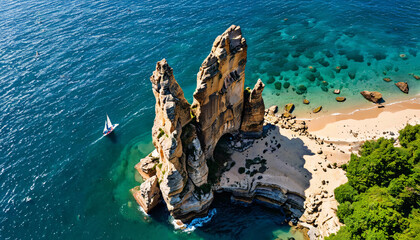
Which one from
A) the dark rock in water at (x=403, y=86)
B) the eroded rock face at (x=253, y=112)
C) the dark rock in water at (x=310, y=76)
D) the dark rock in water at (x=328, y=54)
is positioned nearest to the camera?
the eroded rock face at (x=253, y=112)

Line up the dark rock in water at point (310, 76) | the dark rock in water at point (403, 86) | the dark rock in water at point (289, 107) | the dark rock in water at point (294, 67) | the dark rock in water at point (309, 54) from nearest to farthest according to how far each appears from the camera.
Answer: the dark rock in water at point (289, 107)
the dark rock in water at point (403, 86)
the dark rock in water at point (310, 76)
the dark rock in water at point (294, 67)
the dark rock in water at point (309, 54)

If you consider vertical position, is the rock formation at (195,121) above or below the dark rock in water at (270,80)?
above

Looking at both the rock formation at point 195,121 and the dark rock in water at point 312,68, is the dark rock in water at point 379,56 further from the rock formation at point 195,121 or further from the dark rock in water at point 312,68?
the rock formation at point 195,121

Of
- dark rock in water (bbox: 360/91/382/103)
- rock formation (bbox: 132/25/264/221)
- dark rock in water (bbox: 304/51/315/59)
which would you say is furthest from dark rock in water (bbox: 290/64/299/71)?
rock formation (bbox: 132/25/264/221)

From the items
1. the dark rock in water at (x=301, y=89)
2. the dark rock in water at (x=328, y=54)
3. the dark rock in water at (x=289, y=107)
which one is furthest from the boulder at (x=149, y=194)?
the dark rock in water at (x=328, y=54)

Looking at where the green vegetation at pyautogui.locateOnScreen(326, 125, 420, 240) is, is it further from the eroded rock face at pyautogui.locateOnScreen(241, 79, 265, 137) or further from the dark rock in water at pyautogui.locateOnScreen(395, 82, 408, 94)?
the dark rock in water at pyautogui.locateOnScreen(395, 82, 408, 94)

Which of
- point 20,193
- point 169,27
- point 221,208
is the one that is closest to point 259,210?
point 221,208

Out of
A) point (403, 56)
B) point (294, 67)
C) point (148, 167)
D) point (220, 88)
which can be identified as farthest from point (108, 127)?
point (403, 56)
